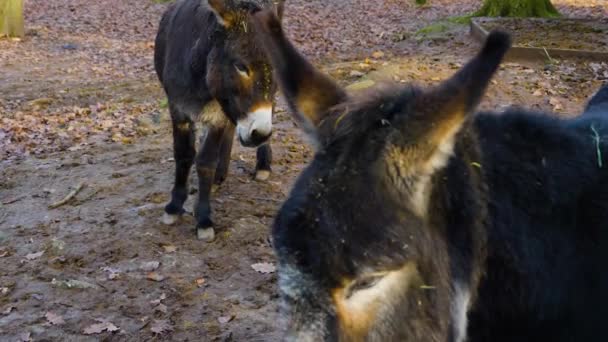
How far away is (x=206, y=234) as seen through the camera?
582 centimetres

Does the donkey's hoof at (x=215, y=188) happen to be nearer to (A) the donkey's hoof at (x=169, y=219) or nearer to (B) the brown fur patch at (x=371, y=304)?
(A) the donkey's hoof at (x=169, y=219)

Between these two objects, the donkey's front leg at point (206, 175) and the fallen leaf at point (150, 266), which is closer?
the fallen leaf at point (150, 266)

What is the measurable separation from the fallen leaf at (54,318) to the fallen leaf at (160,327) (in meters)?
0.70

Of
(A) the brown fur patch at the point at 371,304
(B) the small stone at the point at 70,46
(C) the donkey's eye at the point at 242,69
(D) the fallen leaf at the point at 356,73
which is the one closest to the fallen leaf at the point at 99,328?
(C) the donkey's eye at the point at 242,69

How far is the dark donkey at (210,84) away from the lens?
Result: 5.23 metres

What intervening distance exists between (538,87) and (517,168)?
690 cm

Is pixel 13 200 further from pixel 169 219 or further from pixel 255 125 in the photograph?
pixel 255 125

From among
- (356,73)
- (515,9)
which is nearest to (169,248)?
(356,73)

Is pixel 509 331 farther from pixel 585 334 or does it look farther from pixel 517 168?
pixel 517 168

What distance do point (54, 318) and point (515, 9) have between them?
37.4ft

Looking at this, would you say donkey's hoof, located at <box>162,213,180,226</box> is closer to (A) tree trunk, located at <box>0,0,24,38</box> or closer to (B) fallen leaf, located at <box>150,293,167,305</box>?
(B) fallen leaf, located at <box>150,293,167,305</box>

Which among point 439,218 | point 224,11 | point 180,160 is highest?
point 439,218

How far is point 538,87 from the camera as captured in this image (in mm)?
8688

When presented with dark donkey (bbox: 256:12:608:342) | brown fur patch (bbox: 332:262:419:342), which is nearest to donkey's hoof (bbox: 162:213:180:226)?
dark donkey (bbox: 256:12:608:342)
